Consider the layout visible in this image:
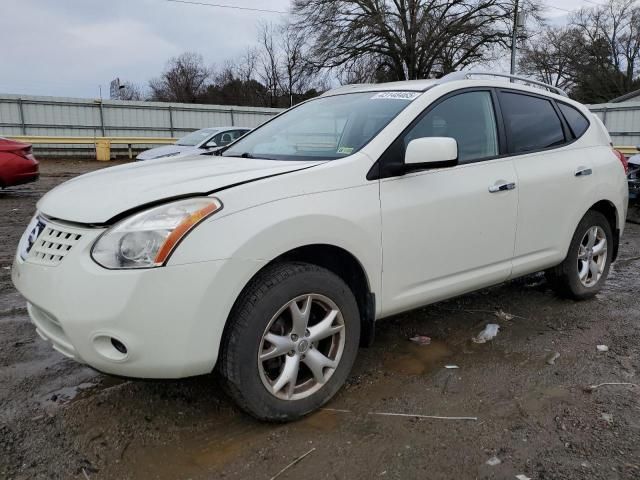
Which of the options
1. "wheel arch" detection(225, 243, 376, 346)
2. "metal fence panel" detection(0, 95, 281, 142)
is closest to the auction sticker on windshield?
"wheel arch" detection(225, 243, 376, 346)

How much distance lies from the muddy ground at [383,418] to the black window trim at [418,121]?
120cm

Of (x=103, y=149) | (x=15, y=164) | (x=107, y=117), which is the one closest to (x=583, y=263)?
(x=15, y=164)

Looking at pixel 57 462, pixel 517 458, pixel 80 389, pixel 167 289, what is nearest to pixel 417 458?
pixel 517 458

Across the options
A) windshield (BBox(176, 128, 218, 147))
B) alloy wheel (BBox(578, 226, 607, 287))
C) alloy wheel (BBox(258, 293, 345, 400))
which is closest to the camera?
alloy wheel (BBox(258, 293, 345, 400))

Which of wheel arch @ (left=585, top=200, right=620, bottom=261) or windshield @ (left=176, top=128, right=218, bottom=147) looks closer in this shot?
wheel arch @ (left=585, top=200, right=620, bottom=261)

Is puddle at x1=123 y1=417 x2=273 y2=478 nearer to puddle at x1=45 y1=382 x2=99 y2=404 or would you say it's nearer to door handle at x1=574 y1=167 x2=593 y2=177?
puddle at x1=45 y1=382 x2=99 y2=404

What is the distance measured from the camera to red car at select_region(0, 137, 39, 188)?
10078 mm

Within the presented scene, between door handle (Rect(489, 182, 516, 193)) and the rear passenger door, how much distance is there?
93 millimetres

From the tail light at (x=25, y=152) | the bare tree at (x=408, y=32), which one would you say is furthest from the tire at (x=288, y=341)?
the bare tree at (x=408, y=32)

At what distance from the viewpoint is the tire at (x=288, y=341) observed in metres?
2.43

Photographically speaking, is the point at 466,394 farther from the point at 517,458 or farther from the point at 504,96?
the point at 504,96

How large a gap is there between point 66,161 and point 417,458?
22.0 metres

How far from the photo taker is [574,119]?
4.36m

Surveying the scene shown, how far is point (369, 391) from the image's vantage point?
3049 mm
